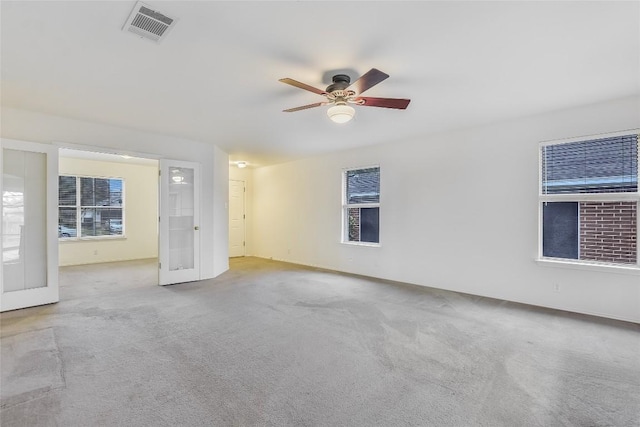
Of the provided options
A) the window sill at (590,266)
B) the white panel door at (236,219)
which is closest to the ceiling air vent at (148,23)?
the window sill at (590,266)

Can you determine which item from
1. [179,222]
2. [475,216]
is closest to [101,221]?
[179,222]

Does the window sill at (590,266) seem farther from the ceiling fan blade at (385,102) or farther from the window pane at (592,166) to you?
the ceiling fan blade at (385,102)

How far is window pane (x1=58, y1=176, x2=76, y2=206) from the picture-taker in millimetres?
6867

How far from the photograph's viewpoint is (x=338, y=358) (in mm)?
2525

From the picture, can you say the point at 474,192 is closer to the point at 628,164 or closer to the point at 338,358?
the point at 628,164

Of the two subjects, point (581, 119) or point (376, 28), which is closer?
point (376, 28)

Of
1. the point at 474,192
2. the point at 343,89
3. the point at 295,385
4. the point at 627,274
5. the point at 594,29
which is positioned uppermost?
the point at 594,29

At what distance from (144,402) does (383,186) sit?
14.7ft

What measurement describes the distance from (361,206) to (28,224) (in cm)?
490

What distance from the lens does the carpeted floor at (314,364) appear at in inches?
72.6

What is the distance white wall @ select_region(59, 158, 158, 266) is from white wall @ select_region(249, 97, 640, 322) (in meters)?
4.77

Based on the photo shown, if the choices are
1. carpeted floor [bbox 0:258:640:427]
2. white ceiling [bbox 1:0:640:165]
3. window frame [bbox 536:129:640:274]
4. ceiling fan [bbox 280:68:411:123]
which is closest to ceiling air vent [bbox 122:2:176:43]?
white ceiling [bbox 1:0:640:165]

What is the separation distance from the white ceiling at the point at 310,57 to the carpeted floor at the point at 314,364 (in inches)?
95.5

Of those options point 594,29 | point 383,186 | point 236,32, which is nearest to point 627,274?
point 594,29
